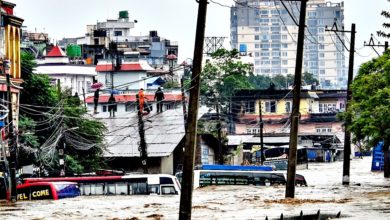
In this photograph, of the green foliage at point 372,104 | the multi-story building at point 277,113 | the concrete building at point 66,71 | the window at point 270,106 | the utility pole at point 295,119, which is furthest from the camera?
the window at point 270,106

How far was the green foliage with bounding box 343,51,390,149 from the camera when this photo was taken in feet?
176

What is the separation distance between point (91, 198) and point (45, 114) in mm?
18093

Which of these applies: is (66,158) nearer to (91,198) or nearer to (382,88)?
(91,198)

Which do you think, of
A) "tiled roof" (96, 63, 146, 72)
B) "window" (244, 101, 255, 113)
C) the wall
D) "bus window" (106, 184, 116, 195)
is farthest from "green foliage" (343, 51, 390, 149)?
"window" (244, 101, 255, 113)

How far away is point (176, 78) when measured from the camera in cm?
15475

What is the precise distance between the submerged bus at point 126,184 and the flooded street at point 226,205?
1.67 meters

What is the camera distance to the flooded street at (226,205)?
3928 centimetres

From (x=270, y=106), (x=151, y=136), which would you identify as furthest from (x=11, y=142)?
(x=270, y=106)

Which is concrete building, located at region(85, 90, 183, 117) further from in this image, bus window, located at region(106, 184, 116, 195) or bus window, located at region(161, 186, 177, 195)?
bus window, located at region(161, 186, 177, 195)

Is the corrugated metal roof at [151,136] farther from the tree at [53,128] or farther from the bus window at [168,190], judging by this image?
the bus window at [168,190]

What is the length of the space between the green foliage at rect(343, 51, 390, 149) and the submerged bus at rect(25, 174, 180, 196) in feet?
30.9

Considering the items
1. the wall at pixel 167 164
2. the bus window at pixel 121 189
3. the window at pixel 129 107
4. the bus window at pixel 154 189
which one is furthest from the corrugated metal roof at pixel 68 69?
the bus window at pixel 154 189

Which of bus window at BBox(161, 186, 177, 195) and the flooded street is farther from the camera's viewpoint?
bus window at BBox(161, 186, 177, 195)

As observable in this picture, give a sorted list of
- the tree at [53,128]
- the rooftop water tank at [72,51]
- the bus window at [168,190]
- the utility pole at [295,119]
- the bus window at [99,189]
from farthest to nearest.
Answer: the rooftop water tank at [72,51] → the tree at [53,128] → the bus window at [99,189] → the bus window at [168,190] → the utility pole at [295,119]
